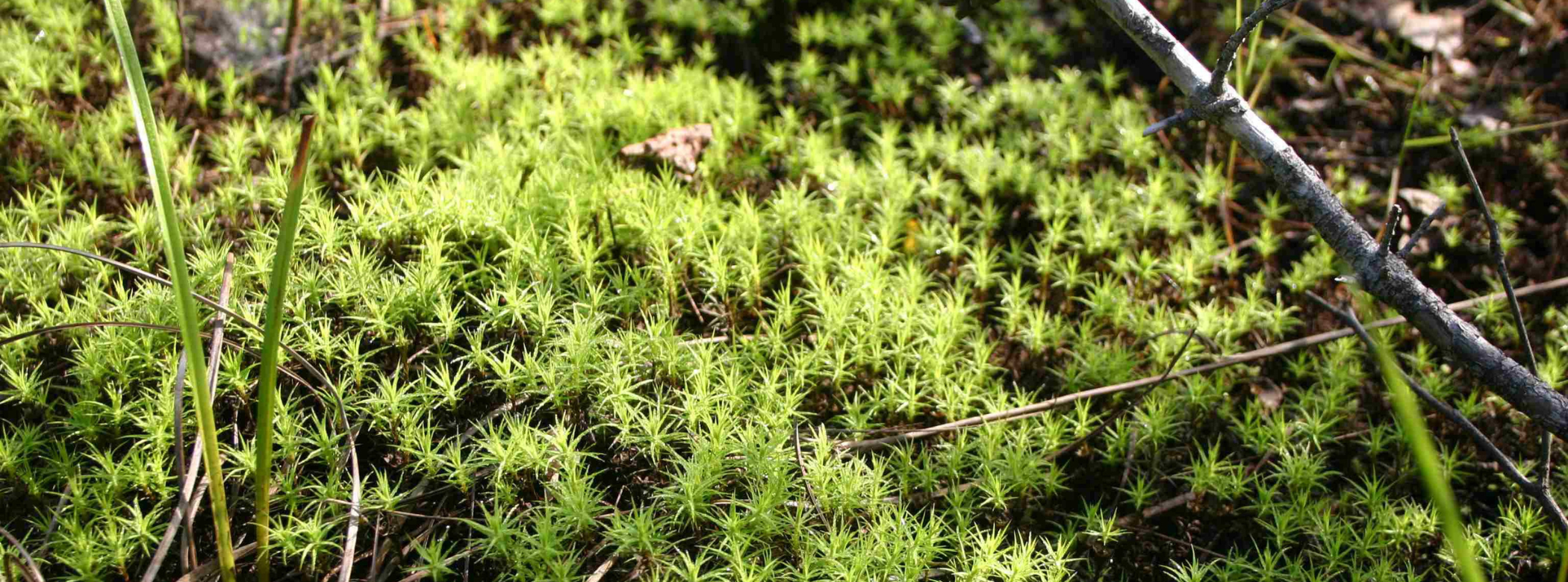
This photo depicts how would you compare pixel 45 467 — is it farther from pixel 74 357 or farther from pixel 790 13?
pixel 790 13

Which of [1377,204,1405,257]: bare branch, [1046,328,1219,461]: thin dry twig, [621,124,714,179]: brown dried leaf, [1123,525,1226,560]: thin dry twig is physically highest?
[1377,204,1405,257]: bare branch

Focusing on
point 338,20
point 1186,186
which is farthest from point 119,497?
point 1186,186

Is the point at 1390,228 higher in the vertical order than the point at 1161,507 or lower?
higher

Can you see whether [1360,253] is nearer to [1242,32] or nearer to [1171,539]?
[1242,32]

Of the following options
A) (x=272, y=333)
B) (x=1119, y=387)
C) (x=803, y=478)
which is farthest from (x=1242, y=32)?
(x=272, y=333)

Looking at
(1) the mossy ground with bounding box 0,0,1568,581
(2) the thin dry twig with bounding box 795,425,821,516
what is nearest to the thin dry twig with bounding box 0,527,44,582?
(1) the mossy ground with bounding box 0,0,1568,581

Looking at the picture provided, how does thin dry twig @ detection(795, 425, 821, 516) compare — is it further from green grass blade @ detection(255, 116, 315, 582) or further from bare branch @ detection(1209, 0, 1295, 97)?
bare branch @ detection(1209, 0, 1295, 97)

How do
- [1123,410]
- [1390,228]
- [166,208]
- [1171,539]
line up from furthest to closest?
[1123,410], [1171,539], [1390,228], [166,208]
